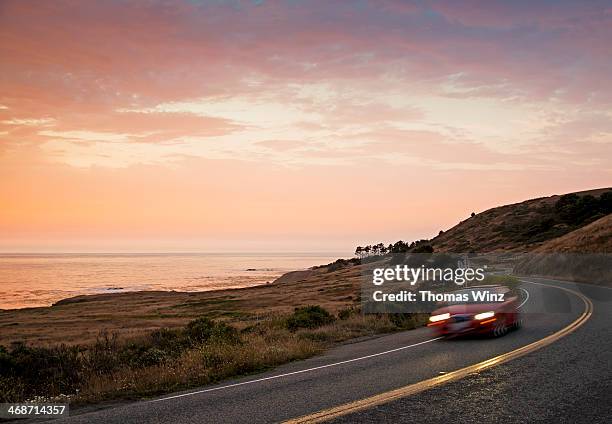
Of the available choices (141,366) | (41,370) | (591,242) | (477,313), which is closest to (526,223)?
(591,242)

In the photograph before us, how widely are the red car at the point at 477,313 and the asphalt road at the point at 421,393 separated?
100 centimetres

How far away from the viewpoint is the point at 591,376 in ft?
30.3

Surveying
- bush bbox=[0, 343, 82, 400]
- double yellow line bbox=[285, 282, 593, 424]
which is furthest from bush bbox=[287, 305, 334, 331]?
double yellow line bbox=[285, 282, 593, 424]

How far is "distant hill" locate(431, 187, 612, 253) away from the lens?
376ft

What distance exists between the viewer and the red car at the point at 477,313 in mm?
14711

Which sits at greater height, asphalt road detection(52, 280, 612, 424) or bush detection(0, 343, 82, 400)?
asphalt road detection(52, 280, 612, 424)

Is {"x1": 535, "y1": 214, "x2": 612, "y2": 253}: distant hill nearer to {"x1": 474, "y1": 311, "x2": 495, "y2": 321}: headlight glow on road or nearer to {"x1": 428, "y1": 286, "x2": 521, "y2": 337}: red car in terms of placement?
{"x1": 428, "y1": 286, "x2": 521, "y2": 337}: red car

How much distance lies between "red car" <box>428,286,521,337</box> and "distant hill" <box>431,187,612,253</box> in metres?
86.4

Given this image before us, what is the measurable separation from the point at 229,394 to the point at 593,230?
6595 cm

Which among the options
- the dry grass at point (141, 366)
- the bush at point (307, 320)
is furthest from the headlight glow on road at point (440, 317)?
the bush at point (307, 320)

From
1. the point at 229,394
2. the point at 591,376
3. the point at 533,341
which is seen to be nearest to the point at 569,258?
the point at 533,341

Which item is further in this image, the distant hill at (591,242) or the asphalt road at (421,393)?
the distant hill at (591,242)

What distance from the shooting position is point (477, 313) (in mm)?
14883

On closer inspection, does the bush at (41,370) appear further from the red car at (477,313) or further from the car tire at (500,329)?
the car tire at (500,329)
